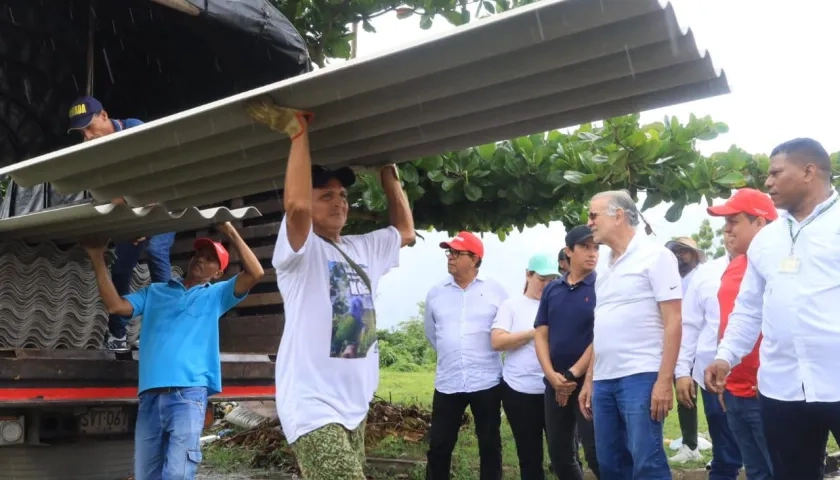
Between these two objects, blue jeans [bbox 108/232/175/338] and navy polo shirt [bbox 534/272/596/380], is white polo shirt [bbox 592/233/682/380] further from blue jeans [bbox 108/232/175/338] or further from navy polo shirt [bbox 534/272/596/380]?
blue jeans [bbox 108/232/175/338]

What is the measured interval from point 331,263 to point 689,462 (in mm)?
4793

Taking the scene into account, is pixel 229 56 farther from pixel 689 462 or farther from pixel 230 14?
pixel 689 462

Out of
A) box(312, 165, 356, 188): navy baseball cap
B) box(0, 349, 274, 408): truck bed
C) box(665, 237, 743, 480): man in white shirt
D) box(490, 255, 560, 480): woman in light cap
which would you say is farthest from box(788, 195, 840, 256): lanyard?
box(0, 349, 274, 408): truck bed

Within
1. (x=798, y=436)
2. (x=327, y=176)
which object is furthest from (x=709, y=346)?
(x=327, y=176)

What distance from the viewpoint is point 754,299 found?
374 centimetres

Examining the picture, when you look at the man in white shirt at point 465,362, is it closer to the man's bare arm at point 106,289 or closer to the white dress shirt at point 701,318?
the white dress shirt at point 701,318

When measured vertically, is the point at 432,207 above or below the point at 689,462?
above

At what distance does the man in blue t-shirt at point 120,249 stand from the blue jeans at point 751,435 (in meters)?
3.37

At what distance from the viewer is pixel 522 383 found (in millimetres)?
5535

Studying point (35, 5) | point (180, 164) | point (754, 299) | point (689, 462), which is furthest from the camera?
point (689, 462)

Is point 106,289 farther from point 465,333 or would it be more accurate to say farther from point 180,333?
point 465,333

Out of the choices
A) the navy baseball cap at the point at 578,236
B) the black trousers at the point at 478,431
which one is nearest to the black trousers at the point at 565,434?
the black trousers at the point at 478,431

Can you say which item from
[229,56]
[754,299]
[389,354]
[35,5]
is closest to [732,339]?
[754,299]

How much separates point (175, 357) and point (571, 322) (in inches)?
93.6
